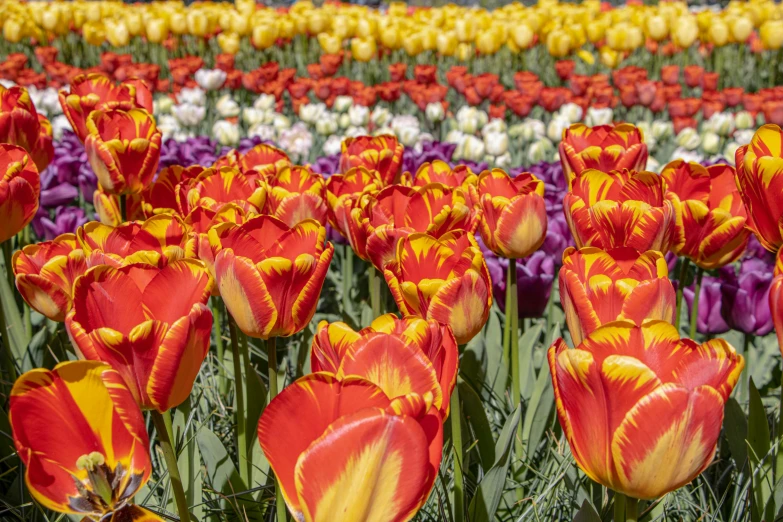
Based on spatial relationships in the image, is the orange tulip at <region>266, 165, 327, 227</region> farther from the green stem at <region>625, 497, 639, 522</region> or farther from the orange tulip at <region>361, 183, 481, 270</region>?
the green stem at <region>625, 497, 639, 522</region>

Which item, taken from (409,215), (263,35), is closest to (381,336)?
(409,215)

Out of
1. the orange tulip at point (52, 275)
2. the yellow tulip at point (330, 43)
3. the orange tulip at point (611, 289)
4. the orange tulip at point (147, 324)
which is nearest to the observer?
the orange tulip at point (147, 324)

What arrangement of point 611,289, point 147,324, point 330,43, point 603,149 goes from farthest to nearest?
point 330,43 < point 603,149 < point 611,289 < point 147,324

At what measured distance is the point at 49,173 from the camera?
2.61 meters

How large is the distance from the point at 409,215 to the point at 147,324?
23.3 inches

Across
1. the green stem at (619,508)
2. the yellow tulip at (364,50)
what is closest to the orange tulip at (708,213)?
the green stem at (619,508)

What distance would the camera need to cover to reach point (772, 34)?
6883 mm

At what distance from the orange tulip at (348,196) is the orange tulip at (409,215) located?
0.04 m

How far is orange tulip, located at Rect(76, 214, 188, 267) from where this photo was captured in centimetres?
112

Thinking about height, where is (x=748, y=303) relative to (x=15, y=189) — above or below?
below

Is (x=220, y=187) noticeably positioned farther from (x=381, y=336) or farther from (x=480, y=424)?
(x=381, y=336)

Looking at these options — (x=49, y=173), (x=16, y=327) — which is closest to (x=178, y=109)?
(x=49, y=173)

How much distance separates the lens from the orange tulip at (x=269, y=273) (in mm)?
1012

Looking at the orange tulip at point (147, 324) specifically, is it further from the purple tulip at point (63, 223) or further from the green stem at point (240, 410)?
the purple tulip at point (63, 223)
